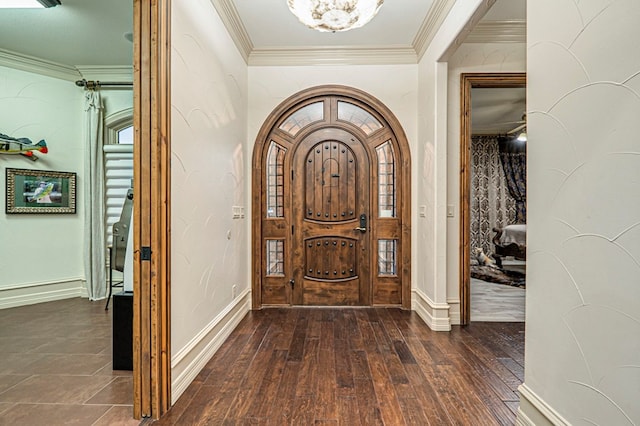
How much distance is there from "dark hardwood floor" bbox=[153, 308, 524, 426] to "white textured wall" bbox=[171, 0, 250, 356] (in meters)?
0.41

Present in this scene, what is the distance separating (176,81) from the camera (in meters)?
2.10

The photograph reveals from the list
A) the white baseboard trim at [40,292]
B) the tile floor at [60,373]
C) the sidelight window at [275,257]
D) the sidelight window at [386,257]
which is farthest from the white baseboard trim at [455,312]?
the white baseboard trim at [40,292]

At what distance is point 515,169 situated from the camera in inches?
323

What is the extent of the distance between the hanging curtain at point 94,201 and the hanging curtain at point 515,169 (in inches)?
321

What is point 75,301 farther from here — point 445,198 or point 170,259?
point 445,198

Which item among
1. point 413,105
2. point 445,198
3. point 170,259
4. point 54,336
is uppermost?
point 413,105

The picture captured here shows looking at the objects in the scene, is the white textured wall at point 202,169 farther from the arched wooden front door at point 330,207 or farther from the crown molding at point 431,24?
the crown molding at point 431,24

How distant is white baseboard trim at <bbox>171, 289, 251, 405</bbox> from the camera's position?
6.88ft

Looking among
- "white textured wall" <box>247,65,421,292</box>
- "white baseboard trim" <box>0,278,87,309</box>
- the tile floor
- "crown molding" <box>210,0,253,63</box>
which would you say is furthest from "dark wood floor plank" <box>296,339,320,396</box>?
"white baseboard trim" <box>0,278,87,309</box>

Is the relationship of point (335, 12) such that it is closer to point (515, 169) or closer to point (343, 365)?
point (343, 365)

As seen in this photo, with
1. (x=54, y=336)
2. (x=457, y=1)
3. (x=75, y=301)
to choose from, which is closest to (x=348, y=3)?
(x=457, y=1)

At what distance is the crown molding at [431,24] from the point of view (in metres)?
3.04

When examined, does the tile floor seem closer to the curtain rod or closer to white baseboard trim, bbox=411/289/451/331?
white baseboard trim, bbox=411/289/451/331

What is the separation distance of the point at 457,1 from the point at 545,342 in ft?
8.53
